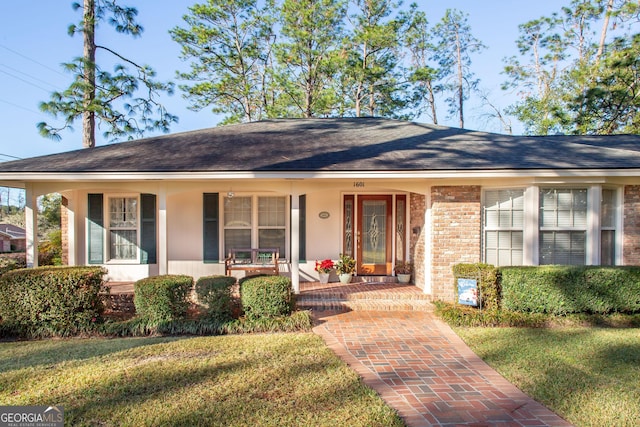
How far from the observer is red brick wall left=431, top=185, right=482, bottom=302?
7594 mm

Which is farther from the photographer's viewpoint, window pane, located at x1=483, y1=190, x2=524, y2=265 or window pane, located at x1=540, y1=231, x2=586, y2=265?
window pane, located at x1=483, y1=190, x2=524, y2=265

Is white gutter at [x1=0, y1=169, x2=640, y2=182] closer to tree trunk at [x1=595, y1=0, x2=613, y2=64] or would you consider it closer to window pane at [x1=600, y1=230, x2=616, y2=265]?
window pane at [x1=600, y1=230, x2=616, y2=265]

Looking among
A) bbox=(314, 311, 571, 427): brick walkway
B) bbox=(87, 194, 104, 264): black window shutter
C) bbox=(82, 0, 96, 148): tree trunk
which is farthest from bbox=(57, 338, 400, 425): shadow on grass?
bbox=(82, 0, 96, 148): tree trunk

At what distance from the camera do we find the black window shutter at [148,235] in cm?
923

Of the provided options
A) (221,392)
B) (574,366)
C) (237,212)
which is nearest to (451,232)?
(574,366)

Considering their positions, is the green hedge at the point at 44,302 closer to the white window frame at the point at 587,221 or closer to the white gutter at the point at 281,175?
the white gutter at the point at 281,175

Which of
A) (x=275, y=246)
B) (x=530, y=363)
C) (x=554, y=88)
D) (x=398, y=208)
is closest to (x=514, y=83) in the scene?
(x=554, y=88)

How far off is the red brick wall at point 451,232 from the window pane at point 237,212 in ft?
15.0

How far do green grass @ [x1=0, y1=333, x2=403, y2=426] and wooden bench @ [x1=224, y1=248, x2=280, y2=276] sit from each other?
2.71 meters

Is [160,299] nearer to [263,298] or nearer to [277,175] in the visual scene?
[263,298]

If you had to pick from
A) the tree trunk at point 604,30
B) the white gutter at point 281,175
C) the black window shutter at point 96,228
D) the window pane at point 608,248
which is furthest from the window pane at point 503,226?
the tree trunk at point 604,30

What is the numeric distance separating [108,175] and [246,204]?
3213 millimetres

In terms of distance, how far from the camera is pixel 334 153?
8211 millimetres

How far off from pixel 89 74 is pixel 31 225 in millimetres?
9540
